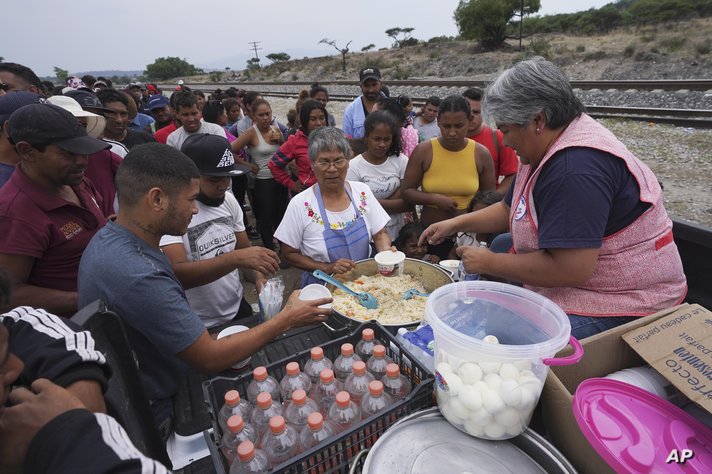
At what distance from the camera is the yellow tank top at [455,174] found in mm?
3682

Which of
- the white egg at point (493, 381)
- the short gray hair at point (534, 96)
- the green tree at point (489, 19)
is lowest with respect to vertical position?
the white egg at point (493, 381)

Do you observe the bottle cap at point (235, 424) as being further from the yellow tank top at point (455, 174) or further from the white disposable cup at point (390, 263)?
the yellow tank top at point (455, 174)

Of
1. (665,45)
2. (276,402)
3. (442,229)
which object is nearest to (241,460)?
(276,402)

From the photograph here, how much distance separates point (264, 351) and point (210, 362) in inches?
13.4

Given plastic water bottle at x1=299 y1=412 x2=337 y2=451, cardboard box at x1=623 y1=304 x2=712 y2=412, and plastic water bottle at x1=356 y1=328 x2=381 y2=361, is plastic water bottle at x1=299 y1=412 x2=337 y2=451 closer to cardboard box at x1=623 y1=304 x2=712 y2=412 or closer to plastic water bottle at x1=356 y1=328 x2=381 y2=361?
plastic water bottle at x1=356 y1=328 x2=381 y2=361

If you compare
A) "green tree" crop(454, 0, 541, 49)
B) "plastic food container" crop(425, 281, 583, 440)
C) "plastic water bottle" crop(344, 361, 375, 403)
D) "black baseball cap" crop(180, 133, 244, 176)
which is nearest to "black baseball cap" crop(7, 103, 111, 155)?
"black baseball cap" crop(180, 133, 244, 176)

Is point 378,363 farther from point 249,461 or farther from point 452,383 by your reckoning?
point 249,461

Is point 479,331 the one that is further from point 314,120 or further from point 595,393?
point 314,120

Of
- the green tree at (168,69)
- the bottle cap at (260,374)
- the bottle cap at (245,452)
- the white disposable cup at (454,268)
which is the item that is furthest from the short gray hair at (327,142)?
the green tree at (168,69)

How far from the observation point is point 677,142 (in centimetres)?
827

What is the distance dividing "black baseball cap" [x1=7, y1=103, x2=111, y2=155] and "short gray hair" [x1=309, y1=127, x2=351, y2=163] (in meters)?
1.38

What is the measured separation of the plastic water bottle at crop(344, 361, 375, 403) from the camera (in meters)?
1.46

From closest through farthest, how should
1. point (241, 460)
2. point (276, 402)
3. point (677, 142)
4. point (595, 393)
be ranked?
1. point (241, 460)
2. point (595, 393)
3. point (276, 402)
4. point (677, 142)

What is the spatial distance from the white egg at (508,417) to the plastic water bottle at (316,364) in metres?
0.68
